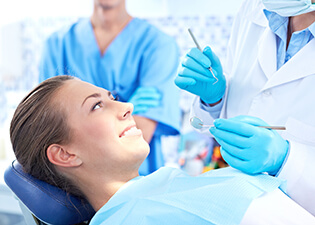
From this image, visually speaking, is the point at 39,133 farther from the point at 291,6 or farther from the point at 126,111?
the point at 291,6

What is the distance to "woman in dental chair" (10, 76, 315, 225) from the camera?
1.12m

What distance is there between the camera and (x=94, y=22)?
2141 millimetres

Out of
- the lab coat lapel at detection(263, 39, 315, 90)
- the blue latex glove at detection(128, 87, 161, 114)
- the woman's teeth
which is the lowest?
the blue latex glove at detection(128, 87, 161, 114)

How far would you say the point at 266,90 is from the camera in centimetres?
128

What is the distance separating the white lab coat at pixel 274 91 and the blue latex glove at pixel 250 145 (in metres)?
0.04

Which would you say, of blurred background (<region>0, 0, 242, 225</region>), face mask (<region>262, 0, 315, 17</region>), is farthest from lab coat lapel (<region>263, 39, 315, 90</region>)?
blurred background (<region>0, 0, 242, 225</region>)

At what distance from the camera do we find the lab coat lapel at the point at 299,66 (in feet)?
3.87

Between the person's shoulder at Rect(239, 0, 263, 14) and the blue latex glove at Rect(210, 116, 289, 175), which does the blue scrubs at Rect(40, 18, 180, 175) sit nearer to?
the person's shoulder at Rect(239, 0, 263, 14)

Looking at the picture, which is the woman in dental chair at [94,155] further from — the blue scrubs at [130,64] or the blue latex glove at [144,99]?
the blue scrubs at [130,64]

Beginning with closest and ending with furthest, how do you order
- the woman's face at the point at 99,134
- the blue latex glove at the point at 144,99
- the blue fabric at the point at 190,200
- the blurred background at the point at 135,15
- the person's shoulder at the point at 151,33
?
the blue fabric at the point at 190,200 < the woman's face at the point at 99,134 < the blue latex glove at the point at 144,99 < the person's shoulder at the point at 151,33 < the blurred background at the point at 135,15

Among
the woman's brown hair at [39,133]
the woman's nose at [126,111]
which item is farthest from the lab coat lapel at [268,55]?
the woman's brown hair at [39,133]

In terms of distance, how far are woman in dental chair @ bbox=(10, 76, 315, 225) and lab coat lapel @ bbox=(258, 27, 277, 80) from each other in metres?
0.39

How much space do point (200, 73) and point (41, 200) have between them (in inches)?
27.6

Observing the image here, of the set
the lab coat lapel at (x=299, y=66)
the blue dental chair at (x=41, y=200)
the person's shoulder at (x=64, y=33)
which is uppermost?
the lab coat lapel at (x=299, y=66)
